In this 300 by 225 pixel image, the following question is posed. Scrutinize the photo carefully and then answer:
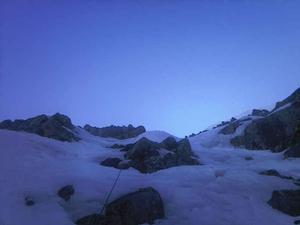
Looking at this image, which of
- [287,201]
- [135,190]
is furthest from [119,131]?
[287,201]

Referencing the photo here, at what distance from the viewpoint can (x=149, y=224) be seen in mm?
19359

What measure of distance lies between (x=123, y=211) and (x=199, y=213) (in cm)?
402

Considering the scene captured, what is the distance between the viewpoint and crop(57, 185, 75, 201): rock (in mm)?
21656

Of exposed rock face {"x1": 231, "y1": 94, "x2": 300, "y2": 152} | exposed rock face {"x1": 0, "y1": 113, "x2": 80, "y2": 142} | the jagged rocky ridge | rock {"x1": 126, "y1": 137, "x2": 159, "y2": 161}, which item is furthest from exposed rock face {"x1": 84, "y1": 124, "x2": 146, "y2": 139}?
rock {"x1": 126, "y1": 137, "x2": 159, "y2": 161}

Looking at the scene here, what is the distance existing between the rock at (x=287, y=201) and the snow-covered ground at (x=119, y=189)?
475 millimetres

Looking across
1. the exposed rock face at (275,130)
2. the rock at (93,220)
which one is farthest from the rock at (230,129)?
the rock at (93,220)

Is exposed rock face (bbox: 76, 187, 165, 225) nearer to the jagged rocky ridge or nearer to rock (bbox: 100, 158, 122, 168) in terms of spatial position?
the jagged rocky ridge

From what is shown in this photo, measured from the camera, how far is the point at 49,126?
160ft

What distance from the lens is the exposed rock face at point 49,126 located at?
156 feet

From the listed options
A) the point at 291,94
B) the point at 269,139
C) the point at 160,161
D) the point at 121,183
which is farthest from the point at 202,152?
the point at 121,183

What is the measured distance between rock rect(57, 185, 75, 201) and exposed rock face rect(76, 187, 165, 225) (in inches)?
104

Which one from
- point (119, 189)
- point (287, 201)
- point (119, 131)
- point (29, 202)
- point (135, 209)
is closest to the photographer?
point (135, 209)

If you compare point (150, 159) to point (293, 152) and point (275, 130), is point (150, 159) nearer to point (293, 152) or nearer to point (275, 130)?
point (293, 152)

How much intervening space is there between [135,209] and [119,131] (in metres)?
Answer: 54.0
